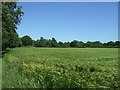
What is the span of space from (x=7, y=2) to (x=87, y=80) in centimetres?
1954

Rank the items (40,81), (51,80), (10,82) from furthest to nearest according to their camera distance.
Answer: (10,82)
(40,81)
(51,80)

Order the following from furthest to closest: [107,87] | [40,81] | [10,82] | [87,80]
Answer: [10,82] < [40,81] < [87,80] < [107,87]

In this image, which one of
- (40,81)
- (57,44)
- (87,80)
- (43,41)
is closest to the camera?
(87,80)

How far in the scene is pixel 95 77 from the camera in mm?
3434

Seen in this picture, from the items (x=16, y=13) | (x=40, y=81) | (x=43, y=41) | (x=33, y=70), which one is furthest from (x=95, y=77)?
(x=43, y=41)

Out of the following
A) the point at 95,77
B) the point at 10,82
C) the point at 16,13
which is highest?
the point at 16,13

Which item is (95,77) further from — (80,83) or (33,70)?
(33,70)

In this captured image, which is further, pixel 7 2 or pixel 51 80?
pixel 7 2

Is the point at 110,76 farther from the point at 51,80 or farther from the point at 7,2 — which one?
the point at 7,2

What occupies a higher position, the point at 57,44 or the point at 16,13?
the point at 16,13

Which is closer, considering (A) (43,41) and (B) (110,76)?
(B) (110,76)

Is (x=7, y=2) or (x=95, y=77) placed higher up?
(x=7, y=2)

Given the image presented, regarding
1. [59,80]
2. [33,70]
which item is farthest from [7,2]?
[59,80]

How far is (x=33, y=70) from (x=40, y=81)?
2.95 feet
